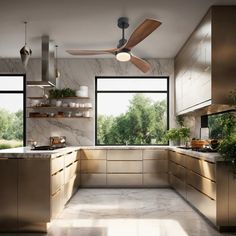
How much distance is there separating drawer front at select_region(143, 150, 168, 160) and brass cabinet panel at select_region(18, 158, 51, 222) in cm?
329

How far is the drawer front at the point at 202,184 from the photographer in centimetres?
377

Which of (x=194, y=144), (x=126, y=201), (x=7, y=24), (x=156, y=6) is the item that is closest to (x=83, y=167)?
(x=126, y=201)

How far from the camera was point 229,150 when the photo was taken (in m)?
3.52

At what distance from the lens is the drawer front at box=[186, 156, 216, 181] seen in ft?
12.5

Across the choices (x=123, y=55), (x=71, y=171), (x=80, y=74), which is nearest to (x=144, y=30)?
(x=123, y=55)

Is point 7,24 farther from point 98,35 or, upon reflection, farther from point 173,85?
point 173,85

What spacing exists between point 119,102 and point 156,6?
333 cm

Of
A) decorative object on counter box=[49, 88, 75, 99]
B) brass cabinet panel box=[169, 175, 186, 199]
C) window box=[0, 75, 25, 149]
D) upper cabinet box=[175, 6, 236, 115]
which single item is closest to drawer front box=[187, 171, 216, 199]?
brass cabinet panel box=[169, 175, 186, 199]

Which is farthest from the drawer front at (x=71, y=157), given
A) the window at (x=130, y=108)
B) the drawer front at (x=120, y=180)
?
the window at (x=130, y=108)

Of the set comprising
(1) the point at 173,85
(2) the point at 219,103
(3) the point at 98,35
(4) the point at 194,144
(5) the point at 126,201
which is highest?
(3) the point at 98,35

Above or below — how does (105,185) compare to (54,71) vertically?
below

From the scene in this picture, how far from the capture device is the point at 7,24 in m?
4.98

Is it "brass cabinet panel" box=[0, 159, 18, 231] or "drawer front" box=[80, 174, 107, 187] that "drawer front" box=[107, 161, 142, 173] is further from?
"brass cabinet panel" box=[0, 159, 18, 231]

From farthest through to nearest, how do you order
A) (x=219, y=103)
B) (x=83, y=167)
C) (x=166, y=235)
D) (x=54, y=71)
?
(x=83, y=167) < (x=54, y=71) < (x=219, y=103) < (x=166, y=235)
